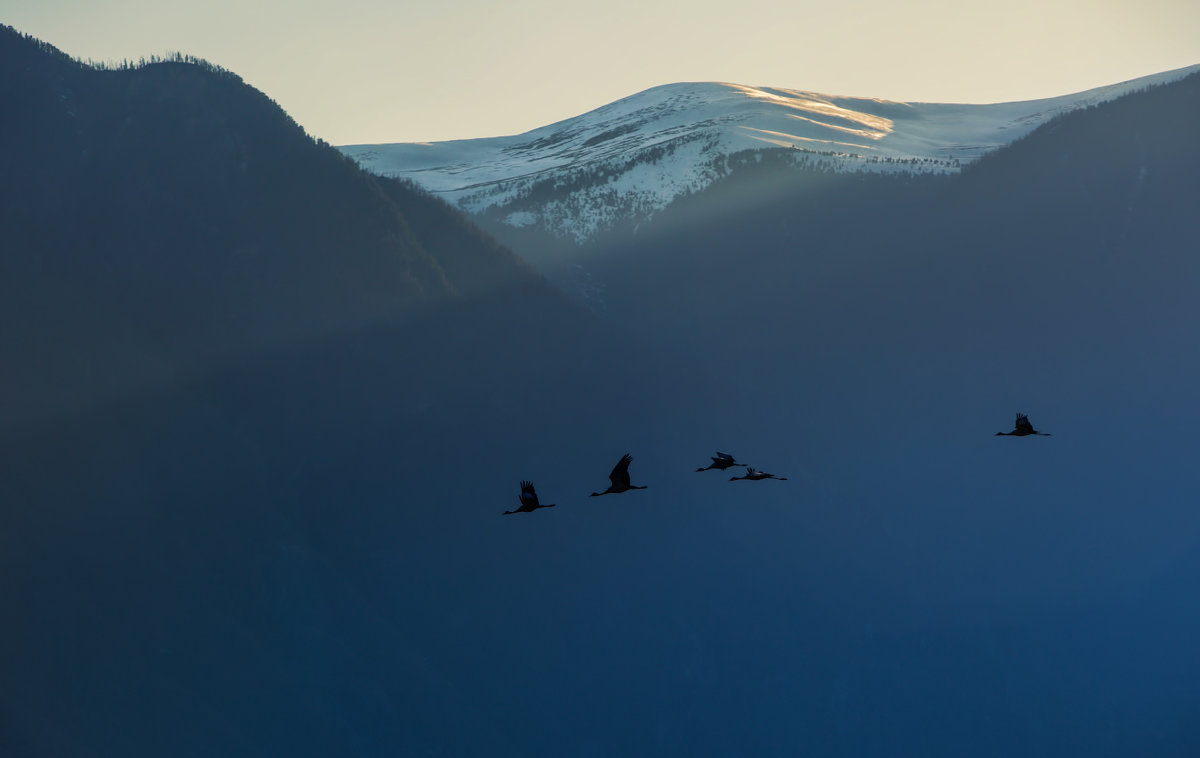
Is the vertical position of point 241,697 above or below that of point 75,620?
below

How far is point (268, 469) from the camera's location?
195000 mm

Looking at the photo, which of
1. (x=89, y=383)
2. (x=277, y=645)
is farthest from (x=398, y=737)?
(x=89, y=383)

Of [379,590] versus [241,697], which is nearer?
[241,697]

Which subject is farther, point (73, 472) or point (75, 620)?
point (73, 472)

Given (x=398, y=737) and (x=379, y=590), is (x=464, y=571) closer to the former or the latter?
(x=379, y=590)

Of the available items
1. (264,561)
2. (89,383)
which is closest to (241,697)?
(264,561)

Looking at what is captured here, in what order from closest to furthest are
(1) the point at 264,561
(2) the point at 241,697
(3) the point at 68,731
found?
1. (3) the point at 68,731
2. (2) the point at 241,697
3. (1) the point at 264,561

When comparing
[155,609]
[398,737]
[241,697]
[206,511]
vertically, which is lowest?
[398,737]

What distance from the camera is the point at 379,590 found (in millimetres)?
190250

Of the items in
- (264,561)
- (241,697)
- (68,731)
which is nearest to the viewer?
(68,731)

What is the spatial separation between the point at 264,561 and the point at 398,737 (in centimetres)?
3627

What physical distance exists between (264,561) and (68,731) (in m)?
37.9

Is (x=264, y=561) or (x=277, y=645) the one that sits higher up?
(x=264, y=561)

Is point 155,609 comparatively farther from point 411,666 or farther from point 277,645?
point 411,666
